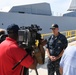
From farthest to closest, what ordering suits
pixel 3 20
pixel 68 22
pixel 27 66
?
pixel 68 22 → pixel 3 20 → pixel 27 66

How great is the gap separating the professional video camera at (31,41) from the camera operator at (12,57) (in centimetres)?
7

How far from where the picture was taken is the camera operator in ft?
8.71

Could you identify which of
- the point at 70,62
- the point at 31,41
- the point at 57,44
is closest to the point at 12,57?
the point at 31,41

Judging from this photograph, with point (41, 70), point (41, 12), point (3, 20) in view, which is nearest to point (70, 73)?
point (41, 70)

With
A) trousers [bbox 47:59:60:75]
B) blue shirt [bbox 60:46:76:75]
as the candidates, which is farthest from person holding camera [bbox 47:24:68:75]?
blue shirt [bbox 60:46:76:75]

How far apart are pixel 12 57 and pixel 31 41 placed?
11.5 inches

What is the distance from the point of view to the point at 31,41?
2600 millimetres

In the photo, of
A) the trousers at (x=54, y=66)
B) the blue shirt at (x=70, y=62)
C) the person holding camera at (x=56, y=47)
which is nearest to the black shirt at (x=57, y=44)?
the person holding camera at (x=56, y=47)

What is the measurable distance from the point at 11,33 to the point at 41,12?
25.7 metres

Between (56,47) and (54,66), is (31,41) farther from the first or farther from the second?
(54,66)

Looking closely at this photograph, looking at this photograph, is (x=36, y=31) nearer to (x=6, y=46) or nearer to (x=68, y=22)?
(x=6, y=46)

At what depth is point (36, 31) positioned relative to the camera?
270 centimetres

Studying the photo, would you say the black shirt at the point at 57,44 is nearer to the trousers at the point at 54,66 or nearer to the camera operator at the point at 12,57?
the trousers at the point at 54,66

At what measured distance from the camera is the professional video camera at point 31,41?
2576 millimetres
